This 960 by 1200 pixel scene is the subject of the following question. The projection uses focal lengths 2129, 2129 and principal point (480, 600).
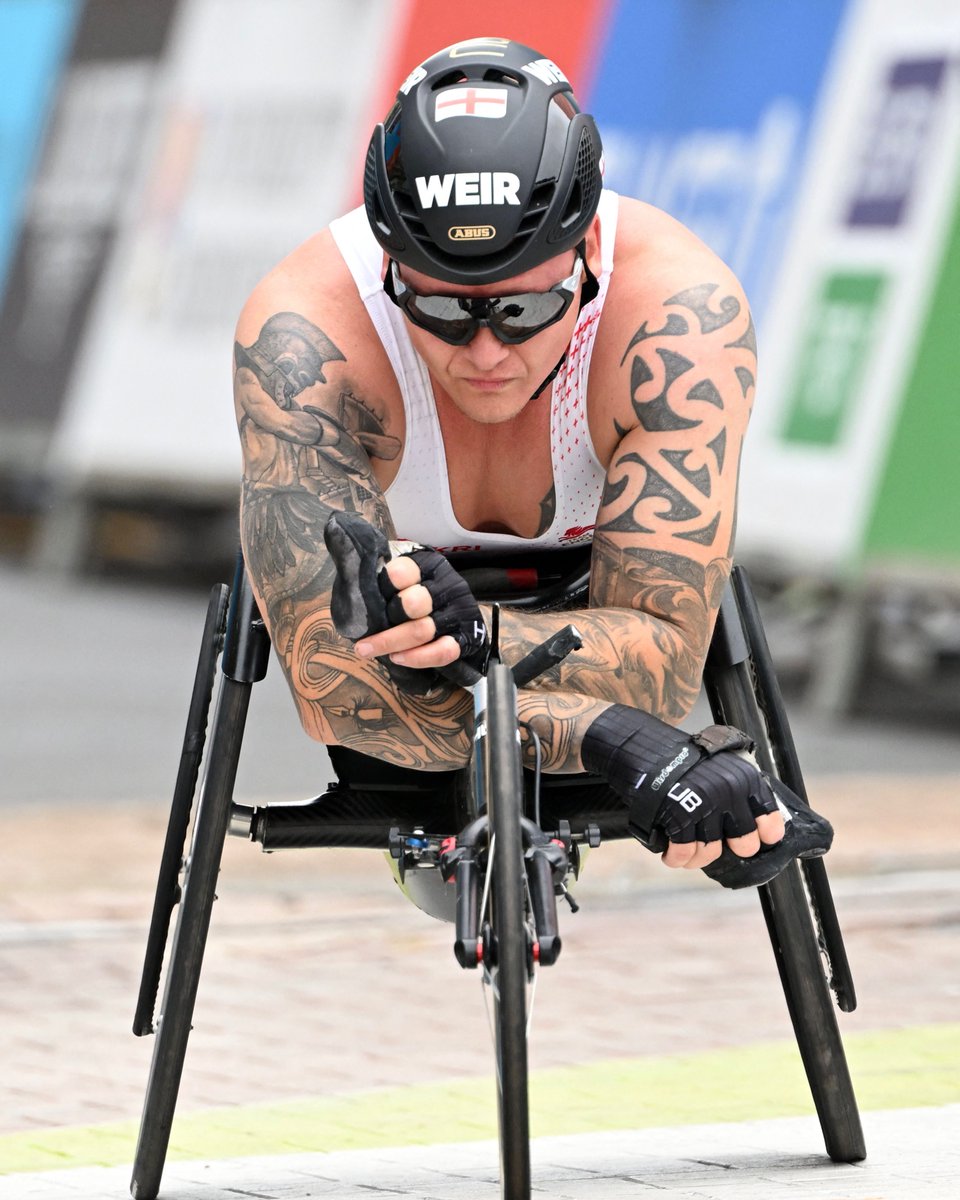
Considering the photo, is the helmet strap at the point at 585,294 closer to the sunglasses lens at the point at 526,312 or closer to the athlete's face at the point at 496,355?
the athlete's face at the point at 496,355

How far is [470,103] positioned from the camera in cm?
336

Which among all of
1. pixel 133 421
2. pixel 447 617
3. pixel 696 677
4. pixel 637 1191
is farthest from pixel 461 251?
pixel 133 421

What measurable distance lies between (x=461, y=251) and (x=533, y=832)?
0.91 m

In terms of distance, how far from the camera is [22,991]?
5996 mm

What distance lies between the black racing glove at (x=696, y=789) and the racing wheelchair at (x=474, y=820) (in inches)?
5.3

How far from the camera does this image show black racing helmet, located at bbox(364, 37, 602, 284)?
3.29m

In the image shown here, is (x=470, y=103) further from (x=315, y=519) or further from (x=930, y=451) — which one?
(x=930, y=451)

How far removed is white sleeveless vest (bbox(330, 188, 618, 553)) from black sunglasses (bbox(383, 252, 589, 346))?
0.95 feet

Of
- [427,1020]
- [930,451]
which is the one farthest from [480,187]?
[930,451]

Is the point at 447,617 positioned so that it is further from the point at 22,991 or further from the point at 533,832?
the point at 22,991

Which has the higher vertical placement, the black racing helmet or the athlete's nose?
the black racing helmet

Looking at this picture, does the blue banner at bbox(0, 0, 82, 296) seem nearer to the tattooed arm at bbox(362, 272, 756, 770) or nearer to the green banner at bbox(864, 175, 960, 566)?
Answer: the green banner at bbox(864, 175, 960, 566)

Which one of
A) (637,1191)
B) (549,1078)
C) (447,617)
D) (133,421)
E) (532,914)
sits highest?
(447,617)

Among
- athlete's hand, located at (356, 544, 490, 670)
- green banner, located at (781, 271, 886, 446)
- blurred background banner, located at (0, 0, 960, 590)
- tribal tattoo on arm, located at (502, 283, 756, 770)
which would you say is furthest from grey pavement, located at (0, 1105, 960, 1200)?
green banner, located at (781, 271, 886, 446)
